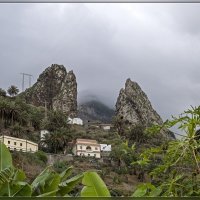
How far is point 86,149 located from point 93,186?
35968 mm

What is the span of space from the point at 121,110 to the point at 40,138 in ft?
87.4

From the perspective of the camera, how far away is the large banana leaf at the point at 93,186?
0.78 metres

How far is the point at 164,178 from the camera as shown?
3.75 feet

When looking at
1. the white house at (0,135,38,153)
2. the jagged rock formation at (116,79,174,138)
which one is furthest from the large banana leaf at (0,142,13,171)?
the jagged rock formation at (116,79,174,138)

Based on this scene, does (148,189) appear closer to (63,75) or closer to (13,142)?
(13,142)

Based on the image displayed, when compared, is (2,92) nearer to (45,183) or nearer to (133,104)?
(133,104)

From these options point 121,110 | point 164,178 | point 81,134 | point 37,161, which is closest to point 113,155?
point 37,161

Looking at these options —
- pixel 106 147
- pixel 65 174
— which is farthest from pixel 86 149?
pixel 65 174

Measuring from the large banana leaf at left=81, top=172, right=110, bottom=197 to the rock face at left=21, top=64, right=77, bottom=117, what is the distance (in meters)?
57.4

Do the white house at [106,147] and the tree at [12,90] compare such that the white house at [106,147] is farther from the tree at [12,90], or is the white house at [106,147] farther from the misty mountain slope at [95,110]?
the misty mountain slope at [95,110]

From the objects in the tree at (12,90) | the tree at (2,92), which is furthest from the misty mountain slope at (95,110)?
the tree at (2,92)

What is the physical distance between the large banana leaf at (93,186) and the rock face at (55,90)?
57446 millimetres

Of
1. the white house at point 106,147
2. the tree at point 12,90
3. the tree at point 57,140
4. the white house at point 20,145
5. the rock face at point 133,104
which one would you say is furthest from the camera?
the rock face at point 133,104

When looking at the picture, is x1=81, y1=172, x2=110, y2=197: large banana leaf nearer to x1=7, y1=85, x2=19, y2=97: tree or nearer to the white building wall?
the white building wall
